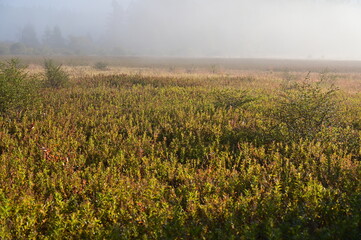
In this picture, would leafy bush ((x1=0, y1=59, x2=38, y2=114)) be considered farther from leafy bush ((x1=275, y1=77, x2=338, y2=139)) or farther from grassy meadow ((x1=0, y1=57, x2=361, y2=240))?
leafy bush ((x1=275, y1=77, x2=338, y2=139))

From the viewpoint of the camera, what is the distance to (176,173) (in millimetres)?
5508

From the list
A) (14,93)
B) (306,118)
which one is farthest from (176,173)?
(14,93)

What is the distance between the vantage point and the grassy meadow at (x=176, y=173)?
360 cm

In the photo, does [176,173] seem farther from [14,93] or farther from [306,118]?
[14,93]

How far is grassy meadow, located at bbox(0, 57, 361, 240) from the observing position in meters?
3.60

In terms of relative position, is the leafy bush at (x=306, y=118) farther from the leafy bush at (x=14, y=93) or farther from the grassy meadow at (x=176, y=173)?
the leafy bush at (x=14, y=93)

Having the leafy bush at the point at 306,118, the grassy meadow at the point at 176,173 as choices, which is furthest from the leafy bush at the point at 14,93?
the leafy bush at the point at 306,118

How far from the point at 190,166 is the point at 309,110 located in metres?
4.13

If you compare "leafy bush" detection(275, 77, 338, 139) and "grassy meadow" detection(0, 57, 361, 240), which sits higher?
"leafy bush" detection(275, 77, 338, 139)

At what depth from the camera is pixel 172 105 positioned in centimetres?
1134

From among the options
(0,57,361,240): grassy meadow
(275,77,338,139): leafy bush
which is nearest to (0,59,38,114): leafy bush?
Result: (0,57,361,240): grassy meadow

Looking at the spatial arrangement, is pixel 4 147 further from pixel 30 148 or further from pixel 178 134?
pixel 178 134

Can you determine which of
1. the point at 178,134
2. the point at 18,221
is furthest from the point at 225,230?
the point at 178,134

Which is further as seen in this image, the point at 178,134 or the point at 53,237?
the point at 178,134
